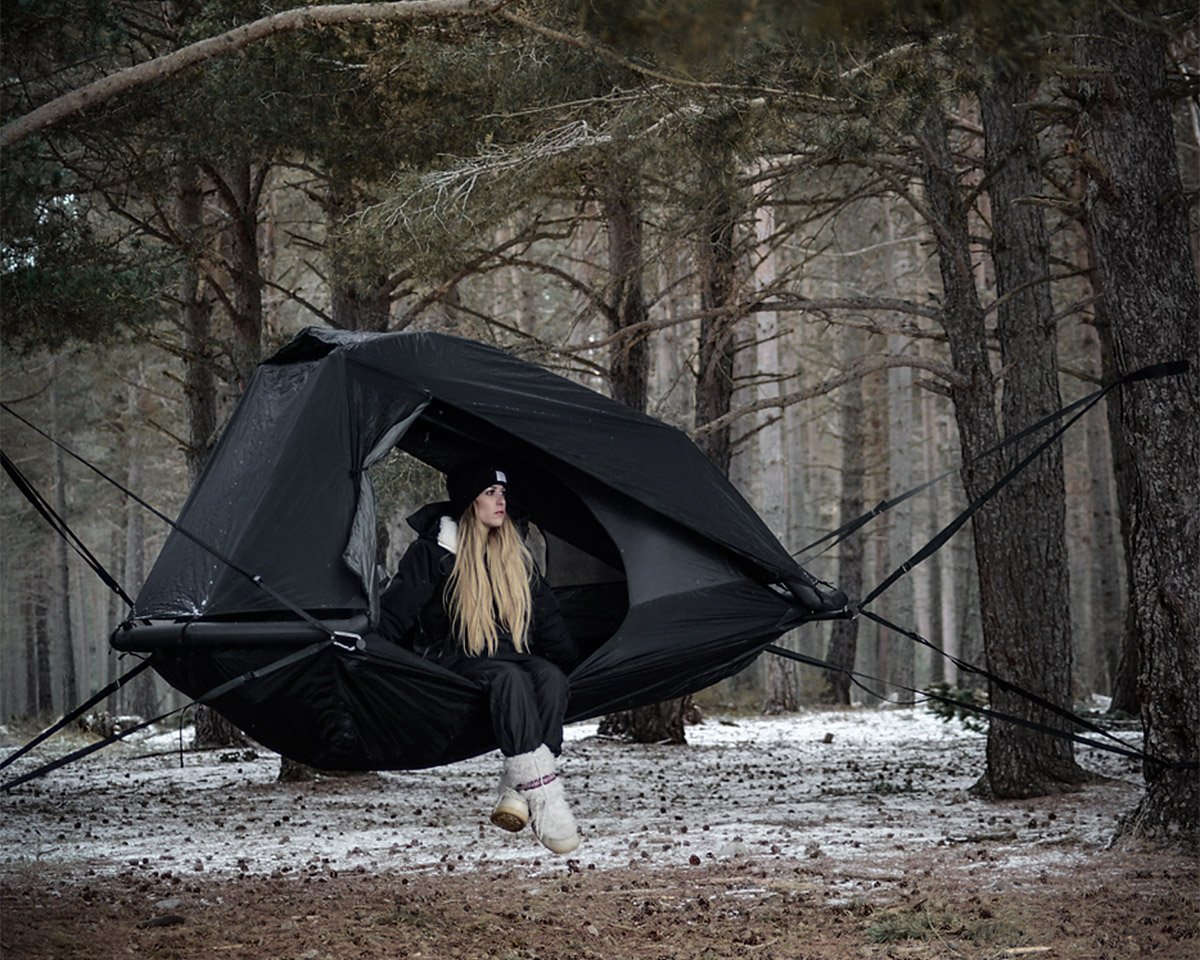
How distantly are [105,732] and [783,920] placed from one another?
950 centimetres

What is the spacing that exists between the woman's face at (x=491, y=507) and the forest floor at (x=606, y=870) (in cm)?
141

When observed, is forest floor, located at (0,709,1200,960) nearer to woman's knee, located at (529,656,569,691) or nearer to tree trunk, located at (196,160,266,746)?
woman's knee, located at (529,656,569,691)

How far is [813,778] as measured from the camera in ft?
30.5

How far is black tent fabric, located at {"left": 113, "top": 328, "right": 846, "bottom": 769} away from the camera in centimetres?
404

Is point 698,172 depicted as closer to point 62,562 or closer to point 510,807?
point 510,807

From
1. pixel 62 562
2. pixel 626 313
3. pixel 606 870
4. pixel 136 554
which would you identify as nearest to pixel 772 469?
pixel 626 313

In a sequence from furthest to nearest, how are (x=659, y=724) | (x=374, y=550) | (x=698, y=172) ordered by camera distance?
1. (x=659, y=724)
2. (x=698, y=172)
3. (x=374, y=550)

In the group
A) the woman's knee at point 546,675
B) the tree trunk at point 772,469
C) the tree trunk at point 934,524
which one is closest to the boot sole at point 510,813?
the woman's knee at point 546,675

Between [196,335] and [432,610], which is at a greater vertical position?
[196,335]

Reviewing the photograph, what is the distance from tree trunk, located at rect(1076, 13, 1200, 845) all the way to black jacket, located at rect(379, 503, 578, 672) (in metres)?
2.58

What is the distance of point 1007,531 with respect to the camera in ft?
25.2

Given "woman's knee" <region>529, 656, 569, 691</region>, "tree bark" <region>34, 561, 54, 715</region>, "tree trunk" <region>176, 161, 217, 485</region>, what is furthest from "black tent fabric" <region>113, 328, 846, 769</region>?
"tree bark" <region>34, 561, 54, 715</region>

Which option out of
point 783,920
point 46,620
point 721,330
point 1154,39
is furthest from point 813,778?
point 46,620

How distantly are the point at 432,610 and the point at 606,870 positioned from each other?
6.91 ft
